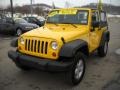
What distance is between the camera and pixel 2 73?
7.08m

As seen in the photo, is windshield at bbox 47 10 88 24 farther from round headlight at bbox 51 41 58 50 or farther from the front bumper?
the front bumper

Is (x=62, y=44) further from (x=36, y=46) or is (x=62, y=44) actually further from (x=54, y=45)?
(x=36, y=46)

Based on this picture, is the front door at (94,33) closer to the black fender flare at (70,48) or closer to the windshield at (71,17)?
the windshield at (71,17)

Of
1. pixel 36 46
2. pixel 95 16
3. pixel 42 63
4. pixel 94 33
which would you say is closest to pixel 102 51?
pixel 94 33

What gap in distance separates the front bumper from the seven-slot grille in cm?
20

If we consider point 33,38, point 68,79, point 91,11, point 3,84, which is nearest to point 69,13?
point 91,11

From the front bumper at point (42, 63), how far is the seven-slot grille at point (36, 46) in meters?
A: 0.20

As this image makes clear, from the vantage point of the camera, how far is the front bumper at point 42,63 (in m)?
5.54

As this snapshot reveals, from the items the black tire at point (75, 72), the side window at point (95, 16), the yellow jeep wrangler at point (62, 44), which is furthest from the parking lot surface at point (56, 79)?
the side window at point (95, 16)

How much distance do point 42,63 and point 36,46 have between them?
561mm

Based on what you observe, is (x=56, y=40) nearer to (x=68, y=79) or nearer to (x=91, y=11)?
(x=68, y=79)

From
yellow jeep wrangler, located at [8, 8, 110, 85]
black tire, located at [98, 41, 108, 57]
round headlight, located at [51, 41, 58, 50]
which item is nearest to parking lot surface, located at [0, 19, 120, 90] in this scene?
yellow jeep wrangler, located at [8, 8, 110, 85]

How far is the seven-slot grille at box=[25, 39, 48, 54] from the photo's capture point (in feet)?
19.4

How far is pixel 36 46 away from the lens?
6043mm
